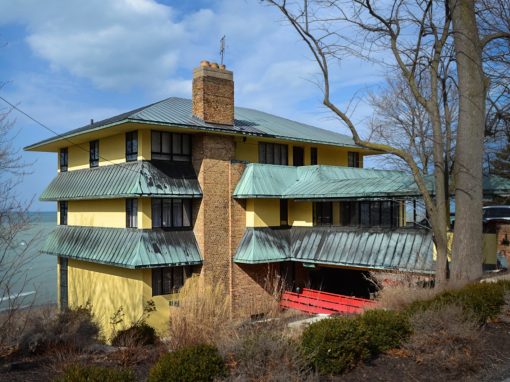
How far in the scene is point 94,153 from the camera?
77.4ft

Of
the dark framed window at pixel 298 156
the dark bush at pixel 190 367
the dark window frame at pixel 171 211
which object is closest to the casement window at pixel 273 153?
the dark framed window at pixel 298 156

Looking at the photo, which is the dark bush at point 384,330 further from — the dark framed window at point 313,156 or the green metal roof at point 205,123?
the dark framed window at point 313,156

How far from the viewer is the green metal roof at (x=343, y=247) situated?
1781cm

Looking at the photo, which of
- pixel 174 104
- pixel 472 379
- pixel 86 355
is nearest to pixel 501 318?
pixel 472 379

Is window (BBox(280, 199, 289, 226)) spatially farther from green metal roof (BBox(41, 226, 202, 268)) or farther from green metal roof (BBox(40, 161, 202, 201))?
green metal roof (BBox(41, 226, 202, 268))

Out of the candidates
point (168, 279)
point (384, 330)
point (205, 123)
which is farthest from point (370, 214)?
point (384, 330)

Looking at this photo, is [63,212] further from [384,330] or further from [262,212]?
[384,330]

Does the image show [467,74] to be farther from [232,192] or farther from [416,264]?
[232,192]

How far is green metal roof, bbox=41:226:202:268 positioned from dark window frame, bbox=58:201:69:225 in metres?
3.95

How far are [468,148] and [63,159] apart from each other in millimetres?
21289

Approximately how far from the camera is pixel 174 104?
2367cm

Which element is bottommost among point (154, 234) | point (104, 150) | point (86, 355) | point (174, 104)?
point (86, 355)

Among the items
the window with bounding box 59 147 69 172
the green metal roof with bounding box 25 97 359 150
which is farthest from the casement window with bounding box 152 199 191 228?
the window with bounding box 59 147 69 172

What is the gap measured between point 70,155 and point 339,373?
22.1 m
